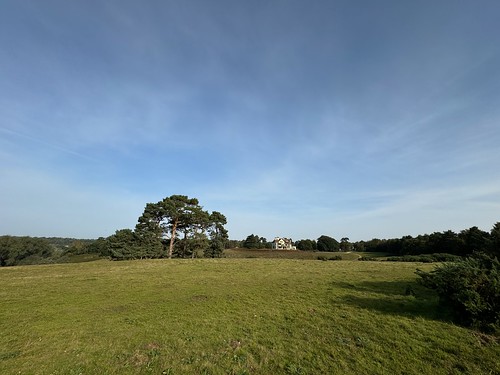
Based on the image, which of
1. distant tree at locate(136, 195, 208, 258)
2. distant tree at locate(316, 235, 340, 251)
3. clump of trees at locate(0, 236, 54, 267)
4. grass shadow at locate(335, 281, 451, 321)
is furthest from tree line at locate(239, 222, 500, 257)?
clump of trees at locate(0, 236, 54, 267)

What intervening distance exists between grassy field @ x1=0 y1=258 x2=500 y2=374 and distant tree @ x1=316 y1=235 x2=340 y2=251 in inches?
4079

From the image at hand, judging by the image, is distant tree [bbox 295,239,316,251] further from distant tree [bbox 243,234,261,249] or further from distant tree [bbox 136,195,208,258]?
distant tree [bbox 136,195,208,258]

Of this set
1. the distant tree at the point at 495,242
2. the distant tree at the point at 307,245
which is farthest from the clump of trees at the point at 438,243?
the distant tree at the point at 495,242

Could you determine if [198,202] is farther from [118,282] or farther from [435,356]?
[435,356]

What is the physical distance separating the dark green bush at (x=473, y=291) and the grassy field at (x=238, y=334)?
732 mm

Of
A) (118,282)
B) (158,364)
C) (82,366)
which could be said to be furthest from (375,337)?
(118,282)

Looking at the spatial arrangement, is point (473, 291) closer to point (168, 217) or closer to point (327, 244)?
point (168, 217)

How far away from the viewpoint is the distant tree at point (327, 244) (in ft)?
380

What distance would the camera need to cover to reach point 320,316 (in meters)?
11.6

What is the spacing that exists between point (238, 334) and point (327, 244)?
375 feet

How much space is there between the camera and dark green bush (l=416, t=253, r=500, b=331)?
9344mm

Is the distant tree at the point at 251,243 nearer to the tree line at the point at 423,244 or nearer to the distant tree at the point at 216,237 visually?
the tree line at the point at 423,244

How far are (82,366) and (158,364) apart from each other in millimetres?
2197

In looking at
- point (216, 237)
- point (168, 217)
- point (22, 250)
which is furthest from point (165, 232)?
point (22, 250)
